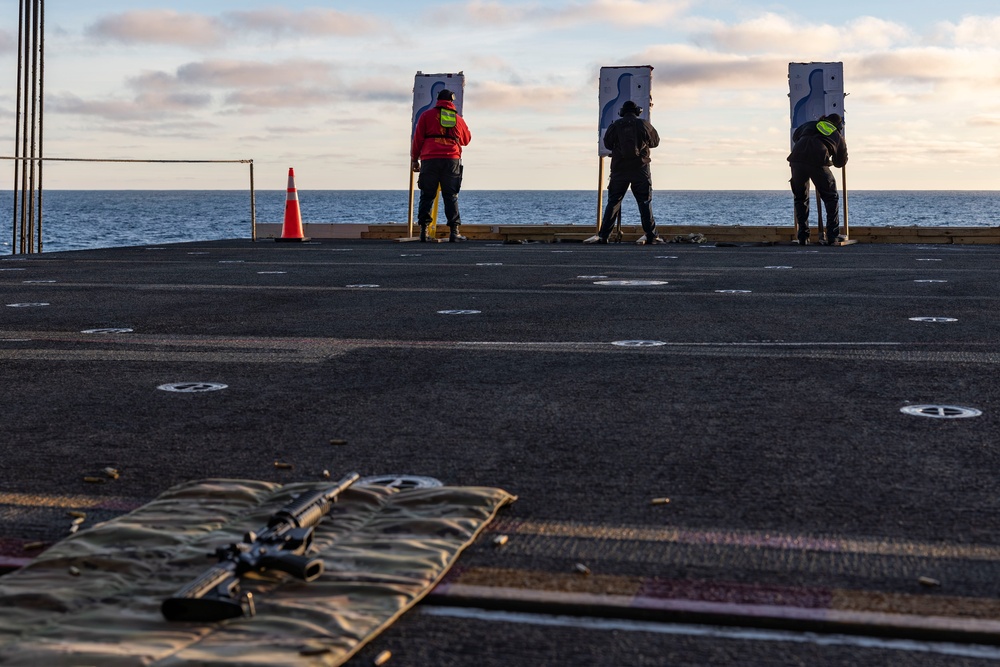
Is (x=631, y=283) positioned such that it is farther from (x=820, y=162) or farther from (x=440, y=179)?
(x=440, y=179)

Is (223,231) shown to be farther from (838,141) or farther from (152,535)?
(152,535)

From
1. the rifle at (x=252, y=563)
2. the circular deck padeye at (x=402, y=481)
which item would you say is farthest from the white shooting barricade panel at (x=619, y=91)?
the rifle at (x=252, y=563)

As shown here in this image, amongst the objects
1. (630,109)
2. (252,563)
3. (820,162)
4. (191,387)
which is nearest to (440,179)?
(630,109)

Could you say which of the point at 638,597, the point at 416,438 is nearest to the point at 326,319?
the point at 416,438

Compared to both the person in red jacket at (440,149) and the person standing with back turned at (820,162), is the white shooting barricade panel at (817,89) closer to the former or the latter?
the person standing with back turned at (820,162)

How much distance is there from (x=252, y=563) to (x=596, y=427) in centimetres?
203

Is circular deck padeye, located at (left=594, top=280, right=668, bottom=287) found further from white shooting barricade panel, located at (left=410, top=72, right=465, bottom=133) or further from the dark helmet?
white shooting barricade panel, located at (left=410, top=72, right=465, bottom=133)

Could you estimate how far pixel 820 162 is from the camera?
19.0 meters

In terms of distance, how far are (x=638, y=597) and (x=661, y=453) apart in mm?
1481

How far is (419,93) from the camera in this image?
22672 mm

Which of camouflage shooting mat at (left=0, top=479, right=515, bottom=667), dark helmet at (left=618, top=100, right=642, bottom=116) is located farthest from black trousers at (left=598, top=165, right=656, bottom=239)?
camouflage shooting mat at (left=0, top=479, right=515, bottom=667)

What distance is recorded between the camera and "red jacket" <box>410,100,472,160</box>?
19.8 meters

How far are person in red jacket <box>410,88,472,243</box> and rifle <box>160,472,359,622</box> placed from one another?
16751 millimetres

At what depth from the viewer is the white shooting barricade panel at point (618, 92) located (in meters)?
22.0
